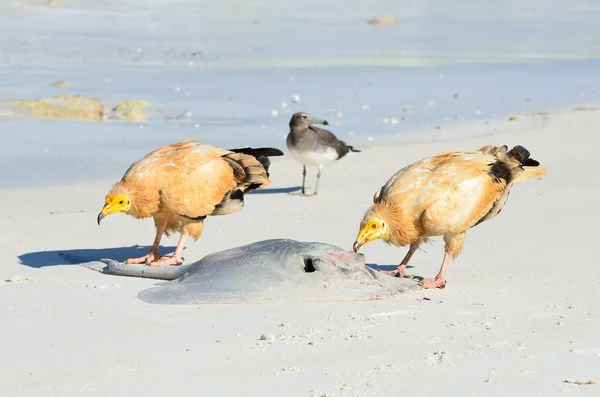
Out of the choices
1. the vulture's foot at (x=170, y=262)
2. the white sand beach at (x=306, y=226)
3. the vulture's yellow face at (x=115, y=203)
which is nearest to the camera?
the white sand beach at (x=306, y=226)

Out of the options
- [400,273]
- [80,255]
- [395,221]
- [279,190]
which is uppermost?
[395,221]

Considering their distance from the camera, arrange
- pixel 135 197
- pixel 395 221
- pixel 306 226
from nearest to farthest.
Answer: pixel 395 221 < pixel 135 197 < pixel 306 226

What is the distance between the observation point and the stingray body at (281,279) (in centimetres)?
894

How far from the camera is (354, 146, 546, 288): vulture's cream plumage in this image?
928cm

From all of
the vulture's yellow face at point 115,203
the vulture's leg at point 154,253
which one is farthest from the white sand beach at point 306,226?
the vulture's yellow face at point 115,203

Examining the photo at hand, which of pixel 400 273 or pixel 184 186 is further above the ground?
pixel 184 186

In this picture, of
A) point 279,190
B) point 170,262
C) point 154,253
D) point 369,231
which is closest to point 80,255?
point 154,253

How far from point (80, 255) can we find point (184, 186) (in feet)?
5.42

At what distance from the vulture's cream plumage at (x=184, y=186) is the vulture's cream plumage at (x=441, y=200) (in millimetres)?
1547

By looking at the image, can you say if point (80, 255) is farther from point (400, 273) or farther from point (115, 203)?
point (400, 273)

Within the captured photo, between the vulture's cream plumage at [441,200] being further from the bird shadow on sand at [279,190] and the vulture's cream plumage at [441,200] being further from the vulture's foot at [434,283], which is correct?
Result: the bird shadow on sand at [279,190]

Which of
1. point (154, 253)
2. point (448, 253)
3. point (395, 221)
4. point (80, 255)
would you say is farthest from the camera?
point (80, 255)

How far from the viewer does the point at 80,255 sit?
1109cm

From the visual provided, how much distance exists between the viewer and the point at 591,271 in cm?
1005
